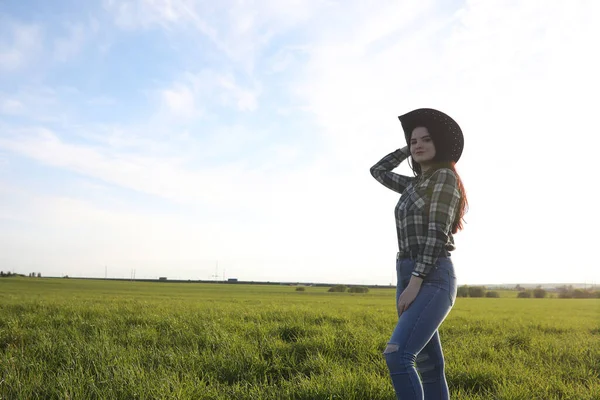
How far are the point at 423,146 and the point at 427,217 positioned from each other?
59 cm

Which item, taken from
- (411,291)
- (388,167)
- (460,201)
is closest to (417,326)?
(411,291)

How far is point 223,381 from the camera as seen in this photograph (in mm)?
5352

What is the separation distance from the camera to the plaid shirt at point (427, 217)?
2.98 meters

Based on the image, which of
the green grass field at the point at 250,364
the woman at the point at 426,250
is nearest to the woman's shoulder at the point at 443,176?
the woman at the point at 426,250

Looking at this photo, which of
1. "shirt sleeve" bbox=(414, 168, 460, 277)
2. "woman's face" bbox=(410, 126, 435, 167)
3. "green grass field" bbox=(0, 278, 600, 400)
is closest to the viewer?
"shirt sleeve" bbox=(414, 168, 460, 277)

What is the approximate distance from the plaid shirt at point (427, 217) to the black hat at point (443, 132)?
225 mm

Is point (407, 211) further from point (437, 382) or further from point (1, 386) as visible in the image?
point (1, 386)

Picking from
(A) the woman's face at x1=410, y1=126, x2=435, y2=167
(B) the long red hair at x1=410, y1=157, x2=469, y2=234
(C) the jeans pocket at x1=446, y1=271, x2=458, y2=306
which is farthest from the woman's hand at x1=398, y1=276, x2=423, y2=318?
(A) the woman's face at x1=410, y1=126, x2=435, y2=167

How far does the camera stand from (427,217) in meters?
3.20

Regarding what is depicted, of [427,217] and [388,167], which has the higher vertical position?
[388,167]

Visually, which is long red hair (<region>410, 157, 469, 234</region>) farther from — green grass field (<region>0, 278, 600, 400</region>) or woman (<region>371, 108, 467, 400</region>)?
green grass field (<region>0, 278, 600, 400</region>)

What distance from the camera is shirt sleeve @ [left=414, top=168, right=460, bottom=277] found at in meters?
2.96

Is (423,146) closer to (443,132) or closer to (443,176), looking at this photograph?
(443,132)

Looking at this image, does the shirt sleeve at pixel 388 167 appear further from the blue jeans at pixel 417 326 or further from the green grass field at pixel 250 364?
the green grass field at pixel 250 364
